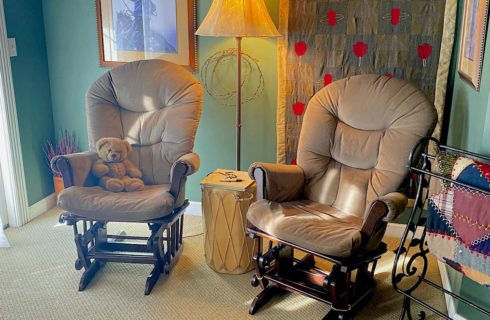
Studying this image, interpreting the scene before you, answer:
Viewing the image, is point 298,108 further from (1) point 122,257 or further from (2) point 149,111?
(1) point 122,257

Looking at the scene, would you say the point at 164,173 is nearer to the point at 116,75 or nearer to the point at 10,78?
the point at 116,75

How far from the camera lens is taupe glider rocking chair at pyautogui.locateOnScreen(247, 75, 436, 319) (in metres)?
2.15

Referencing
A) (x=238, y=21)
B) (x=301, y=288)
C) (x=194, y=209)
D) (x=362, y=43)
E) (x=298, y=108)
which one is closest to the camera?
(x=301, y=288)

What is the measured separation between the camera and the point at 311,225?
2.23m

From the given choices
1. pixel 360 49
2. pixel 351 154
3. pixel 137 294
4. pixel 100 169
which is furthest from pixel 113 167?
pixel 360 49

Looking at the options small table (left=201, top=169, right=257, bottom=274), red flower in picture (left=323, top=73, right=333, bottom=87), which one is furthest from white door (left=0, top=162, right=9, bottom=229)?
red flower in picture (left=323, top=73, right=333, bottom=87)

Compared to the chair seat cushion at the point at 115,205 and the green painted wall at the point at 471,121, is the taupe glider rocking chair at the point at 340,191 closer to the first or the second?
the green painted wall at the point at 471,121

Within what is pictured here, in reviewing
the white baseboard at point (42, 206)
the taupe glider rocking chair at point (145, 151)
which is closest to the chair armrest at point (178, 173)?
the taupe glider rocking chair at point (145, 151)

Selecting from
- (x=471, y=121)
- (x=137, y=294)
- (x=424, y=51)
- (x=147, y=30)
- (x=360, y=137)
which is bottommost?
(x=137, y=294)

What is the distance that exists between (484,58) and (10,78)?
2881mm

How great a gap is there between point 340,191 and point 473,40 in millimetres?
999

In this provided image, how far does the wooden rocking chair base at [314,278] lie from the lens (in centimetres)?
217

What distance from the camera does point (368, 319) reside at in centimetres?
235

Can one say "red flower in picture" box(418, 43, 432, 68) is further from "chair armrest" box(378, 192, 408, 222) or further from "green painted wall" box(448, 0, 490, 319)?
"chair armrest" box(378, 192, 408, 222)
